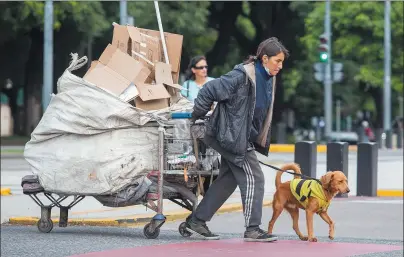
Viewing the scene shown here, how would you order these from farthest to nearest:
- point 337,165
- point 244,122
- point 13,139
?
point 13,139
point 337,165
point 244,122

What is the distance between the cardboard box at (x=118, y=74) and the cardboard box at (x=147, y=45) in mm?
196

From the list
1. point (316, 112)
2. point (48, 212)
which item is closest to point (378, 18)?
point (316, 112)

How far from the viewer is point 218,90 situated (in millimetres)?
10680

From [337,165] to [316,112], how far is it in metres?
55.9

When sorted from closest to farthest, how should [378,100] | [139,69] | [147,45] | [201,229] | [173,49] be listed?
1. [201,229]
2. [139,69]
3. [147,45]
4. [173,49]
5. [378,100]

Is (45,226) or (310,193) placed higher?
(310,193)

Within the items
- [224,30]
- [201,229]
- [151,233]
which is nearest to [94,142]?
[151,233]

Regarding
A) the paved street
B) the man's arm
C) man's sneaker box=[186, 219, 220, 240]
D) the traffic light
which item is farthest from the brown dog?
the traffic light

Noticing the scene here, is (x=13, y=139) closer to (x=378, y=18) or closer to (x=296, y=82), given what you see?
(x=296, y=82)

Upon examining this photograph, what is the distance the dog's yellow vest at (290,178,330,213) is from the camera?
10945 millimetres

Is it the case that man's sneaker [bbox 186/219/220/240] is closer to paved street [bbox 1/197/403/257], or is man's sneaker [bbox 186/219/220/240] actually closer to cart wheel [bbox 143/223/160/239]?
paved street [bbox 1/197/403/257]

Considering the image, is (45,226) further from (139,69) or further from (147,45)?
(147,45)

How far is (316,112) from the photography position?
245ft

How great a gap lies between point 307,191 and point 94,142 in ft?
6.71
